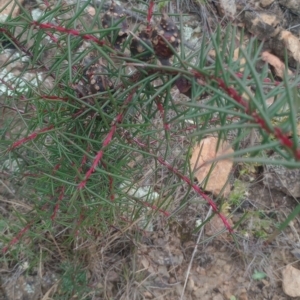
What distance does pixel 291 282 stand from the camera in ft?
5.46

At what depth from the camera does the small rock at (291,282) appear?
5.41 ft

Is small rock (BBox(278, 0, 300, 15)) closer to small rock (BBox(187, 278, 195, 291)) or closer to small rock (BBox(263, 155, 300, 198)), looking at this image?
small rock (BBox(263, 155, 300, 198))

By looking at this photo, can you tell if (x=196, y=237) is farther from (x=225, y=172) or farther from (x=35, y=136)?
(x=35, y=136)

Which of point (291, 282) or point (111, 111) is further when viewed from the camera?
point (291, 282)

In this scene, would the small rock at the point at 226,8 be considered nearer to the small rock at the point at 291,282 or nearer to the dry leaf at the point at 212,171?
the dry leaf at the point at 212,171

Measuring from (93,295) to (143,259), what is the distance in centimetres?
25

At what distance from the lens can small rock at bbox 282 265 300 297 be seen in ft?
5.41

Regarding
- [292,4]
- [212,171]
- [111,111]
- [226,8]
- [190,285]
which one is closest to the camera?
[111,111]

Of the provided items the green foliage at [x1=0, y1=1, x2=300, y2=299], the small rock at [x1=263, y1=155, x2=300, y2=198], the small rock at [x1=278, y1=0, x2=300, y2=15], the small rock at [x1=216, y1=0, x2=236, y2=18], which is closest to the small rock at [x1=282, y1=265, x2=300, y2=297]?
the small rock at [x1=263, y1=155, x2=300, y2=198]

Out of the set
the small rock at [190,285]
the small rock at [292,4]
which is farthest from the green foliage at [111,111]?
the small rock at [292,4]

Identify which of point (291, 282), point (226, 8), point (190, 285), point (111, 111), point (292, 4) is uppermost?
point (111, 111)

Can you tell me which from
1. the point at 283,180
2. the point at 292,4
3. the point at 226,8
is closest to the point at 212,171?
the point at 283,180

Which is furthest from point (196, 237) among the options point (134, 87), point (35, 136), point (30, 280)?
point (134, 87)

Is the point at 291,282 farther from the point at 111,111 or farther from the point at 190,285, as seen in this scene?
the point at 111,111
